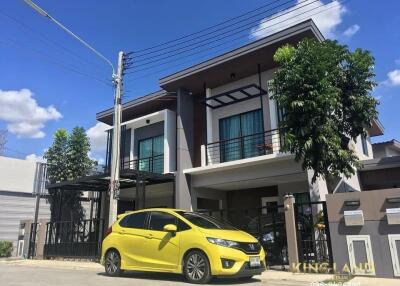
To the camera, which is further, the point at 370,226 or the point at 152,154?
the point at 152,154

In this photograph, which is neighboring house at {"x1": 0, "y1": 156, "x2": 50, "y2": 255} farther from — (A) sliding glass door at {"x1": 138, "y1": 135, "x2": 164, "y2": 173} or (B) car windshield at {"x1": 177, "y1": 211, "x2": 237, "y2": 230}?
(B) car windshield at {"x1": 177, "y1": 211, "x2": 237, "y2": 230}

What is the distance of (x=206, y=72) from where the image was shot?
15859mm

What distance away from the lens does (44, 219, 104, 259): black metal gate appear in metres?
15.4

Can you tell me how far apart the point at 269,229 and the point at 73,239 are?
857 centimetres

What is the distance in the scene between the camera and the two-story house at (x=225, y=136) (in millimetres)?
14422

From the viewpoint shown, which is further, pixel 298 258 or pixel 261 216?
pixel 261 216

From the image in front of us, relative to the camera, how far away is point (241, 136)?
16.2m

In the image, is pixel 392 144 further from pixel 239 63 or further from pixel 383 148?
pixel 239 63

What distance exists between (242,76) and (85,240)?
9526mm

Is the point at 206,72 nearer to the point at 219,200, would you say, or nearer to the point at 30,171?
the point at 219,200

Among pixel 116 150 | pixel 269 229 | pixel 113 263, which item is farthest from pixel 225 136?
pixel 113 263

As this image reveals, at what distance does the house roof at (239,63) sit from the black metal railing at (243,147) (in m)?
2.58

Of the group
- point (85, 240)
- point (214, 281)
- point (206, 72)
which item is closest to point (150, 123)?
point (206, 72)

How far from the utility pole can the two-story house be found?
1.43m
